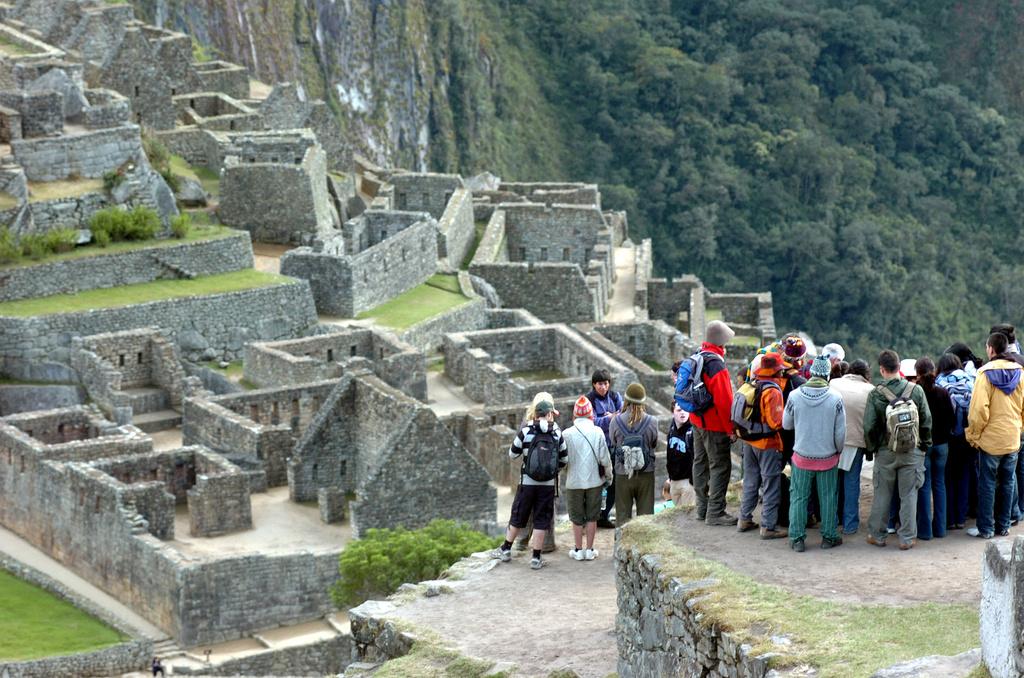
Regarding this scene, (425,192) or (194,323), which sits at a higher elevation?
(425,192)

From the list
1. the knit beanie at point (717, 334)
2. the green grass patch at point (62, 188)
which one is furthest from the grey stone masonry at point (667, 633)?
the green grass patch at point (62, 188)

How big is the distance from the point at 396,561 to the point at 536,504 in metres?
8.21

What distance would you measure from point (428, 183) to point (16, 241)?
16.1 m

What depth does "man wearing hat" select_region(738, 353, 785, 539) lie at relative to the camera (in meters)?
19.1

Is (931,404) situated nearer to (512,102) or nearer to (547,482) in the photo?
(547,482)

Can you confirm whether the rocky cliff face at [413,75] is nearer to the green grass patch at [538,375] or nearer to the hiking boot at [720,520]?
the green grass patch at [538,375]

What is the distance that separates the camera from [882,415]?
18828 millimetres

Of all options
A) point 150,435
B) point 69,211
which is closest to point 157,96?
point 69,211

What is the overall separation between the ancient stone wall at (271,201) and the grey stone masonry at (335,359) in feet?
24.7

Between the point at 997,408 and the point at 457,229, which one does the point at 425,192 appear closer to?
the point at 457,229

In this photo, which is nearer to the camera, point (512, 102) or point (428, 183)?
point (428, 183)

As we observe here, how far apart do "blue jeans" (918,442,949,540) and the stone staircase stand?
764 inches

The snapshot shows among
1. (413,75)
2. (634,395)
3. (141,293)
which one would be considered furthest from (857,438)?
(413,75)

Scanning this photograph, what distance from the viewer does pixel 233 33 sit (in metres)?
91.0
